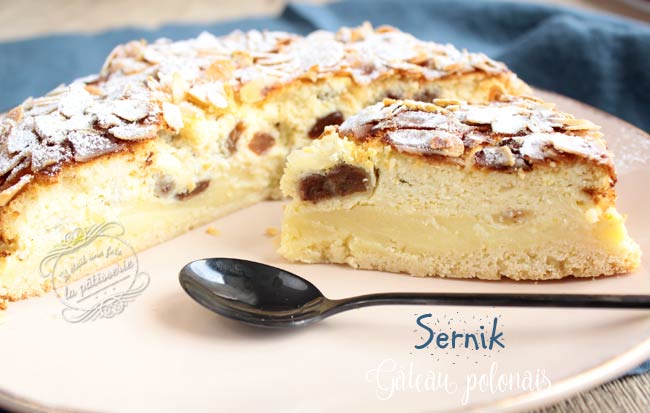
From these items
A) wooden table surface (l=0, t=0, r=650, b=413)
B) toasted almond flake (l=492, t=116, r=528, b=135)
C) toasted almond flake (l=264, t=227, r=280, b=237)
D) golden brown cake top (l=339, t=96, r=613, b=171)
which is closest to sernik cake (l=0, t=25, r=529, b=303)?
toasted almond flake (l=264, t=227, r=280, b=237)

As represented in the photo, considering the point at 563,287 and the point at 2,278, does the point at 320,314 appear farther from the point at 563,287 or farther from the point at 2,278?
the point at 2,278

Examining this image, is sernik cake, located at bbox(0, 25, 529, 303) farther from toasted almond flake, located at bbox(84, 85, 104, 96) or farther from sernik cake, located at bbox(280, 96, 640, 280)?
sernik cake, located at bbox(280, 96, 640, 280)

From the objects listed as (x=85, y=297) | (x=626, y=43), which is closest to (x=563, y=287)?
(x=85, y=297)

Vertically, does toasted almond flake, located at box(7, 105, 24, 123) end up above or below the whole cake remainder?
above

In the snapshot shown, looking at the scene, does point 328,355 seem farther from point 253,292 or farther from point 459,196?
point 459,196

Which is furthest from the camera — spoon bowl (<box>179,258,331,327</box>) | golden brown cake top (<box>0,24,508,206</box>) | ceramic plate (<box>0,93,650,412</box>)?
golden brown cake top (<box>0,24,508,206</box>)

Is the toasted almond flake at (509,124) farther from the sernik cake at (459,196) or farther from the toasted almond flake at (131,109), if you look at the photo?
the toasted almond flake at (131,109)

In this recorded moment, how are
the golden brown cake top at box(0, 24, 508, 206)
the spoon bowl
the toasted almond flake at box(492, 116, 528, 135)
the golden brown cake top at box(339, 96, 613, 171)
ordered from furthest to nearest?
1. the golden brown cake top at box(0, 24, 508, 206)
2. the toasted almond flake at box(492, 116, 528, 135)
3. the golden brown cake top at box(339, 96, 613, 171)
4. the spoon bowl
